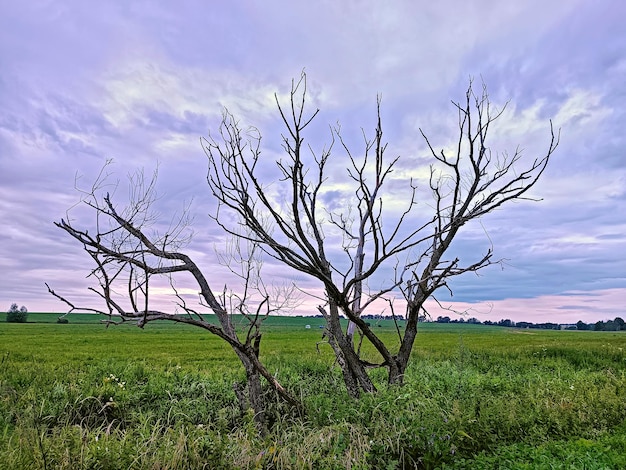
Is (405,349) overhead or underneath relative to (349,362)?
overhead

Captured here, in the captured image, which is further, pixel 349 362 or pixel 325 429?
pixel 349 362

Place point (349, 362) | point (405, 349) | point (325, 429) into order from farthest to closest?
point (405, 349)
point (349, 362)
point (325, 429)

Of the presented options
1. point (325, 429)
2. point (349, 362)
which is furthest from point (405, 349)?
point (325, 429)

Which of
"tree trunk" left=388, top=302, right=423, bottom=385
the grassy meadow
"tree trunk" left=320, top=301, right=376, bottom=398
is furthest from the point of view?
"tree trunk" left=388, top=302, right=423, bottom=385

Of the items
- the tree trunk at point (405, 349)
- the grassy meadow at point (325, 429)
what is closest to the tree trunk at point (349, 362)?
the grassy meadow at point (325, 429)

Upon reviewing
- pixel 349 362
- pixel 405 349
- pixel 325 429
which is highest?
pixel 405 349

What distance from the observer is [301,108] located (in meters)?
5.63

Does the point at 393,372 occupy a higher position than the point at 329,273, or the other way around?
the point at 329,273

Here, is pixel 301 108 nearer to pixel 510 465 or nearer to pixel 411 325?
pixel 411 325

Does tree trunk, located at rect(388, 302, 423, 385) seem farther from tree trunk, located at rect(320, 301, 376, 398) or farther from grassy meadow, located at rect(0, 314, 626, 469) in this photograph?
grassy meadow, located at rect(0, 314, 626, 469)

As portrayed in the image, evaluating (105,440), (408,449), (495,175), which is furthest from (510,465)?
(495,175)

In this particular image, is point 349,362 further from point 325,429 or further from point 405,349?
point 325,429

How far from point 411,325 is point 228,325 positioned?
259 centimetres

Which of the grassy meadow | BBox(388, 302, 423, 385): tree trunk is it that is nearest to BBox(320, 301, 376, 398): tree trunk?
the grassy meadow
